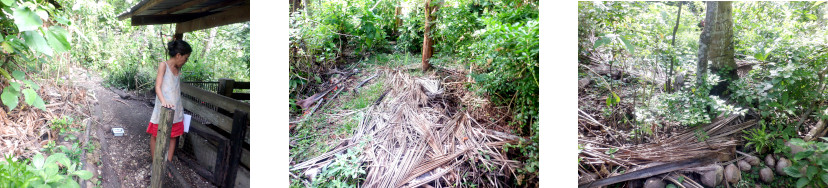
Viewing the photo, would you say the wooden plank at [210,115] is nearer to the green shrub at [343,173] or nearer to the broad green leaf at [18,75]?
the green shrub at [343,173]

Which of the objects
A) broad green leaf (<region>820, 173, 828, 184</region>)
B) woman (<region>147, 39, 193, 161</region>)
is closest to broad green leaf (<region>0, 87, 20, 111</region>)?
woman (<region>147, 39, 193, 161</region>)

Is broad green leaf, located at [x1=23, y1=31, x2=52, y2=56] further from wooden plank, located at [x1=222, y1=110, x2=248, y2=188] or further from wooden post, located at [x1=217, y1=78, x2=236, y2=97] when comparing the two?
wooden plank, located at [x1=222, y1=110, x2=248, y2=188]

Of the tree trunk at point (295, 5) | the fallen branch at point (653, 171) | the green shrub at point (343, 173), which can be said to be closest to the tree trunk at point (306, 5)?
the tree trunk at point (295, 5)

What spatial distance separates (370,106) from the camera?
2.00m

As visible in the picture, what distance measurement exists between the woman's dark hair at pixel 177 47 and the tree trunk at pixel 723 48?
7.57ft

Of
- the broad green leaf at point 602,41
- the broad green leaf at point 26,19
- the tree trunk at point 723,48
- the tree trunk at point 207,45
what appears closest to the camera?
the broad green leaf at point 26,19

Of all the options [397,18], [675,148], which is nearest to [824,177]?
[675,148]

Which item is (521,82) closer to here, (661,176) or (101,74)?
(661,176)

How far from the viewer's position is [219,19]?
1.66 metres

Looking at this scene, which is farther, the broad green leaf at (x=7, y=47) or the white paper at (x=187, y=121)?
the white paper at (x=187, y=121)

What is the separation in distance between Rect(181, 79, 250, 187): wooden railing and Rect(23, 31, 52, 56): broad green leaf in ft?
1.67

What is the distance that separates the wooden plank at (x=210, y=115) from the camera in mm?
1627

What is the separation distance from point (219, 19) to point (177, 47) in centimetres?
19

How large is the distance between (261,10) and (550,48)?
1.25 meters
